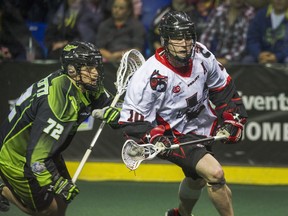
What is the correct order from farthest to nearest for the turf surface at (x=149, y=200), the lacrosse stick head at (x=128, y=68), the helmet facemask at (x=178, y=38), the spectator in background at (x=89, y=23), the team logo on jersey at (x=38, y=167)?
the spectator in background at (x=89, y=23) → the turf surface at (x=149, y=200) → the lacrosse stick head at (x=128, y=68) → the helmet facemask at (x=178, y=38) → the team logo on jersey at (x=38, y=167)

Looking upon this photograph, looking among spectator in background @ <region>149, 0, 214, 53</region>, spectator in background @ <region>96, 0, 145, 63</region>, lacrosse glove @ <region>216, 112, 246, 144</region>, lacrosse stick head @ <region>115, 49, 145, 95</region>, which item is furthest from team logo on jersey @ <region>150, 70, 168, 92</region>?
spectator in background @ <region>149, 0, 214, 53</region>

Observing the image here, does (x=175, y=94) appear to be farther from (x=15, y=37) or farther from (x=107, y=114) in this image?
(x=15, y=37)

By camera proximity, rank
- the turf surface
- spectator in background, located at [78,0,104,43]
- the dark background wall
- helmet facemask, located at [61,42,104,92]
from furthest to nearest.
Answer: spectator in background, located at [78,0,104,43] < the dark background wall < the turf surface < helmet facemask, located at [61,42,104,92]

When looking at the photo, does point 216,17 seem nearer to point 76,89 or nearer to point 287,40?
point 287,40

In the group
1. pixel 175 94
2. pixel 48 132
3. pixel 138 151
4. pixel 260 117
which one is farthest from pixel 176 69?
pixel 260 117

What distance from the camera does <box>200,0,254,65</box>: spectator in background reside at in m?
8.27

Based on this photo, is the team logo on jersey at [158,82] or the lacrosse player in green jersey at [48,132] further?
the team logo on jersey at [158,82]

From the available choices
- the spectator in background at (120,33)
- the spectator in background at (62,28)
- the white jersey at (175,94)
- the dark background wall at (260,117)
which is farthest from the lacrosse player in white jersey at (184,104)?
the spectator in background at (62,28)

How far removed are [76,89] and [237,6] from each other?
336cm

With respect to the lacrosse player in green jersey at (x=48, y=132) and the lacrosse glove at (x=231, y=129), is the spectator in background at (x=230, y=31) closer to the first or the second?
the lacrosse glove at (x=231, y=129)

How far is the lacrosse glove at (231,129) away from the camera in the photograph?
5625mm

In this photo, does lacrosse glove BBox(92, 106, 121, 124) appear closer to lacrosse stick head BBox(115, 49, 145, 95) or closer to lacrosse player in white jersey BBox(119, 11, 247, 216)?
lacrosse player in white jersey BBox(119, 11, 247, 216)

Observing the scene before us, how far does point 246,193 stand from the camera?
24.8 feet

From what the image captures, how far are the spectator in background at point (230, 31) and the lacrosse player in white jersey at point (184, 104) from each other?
2.45 metres
